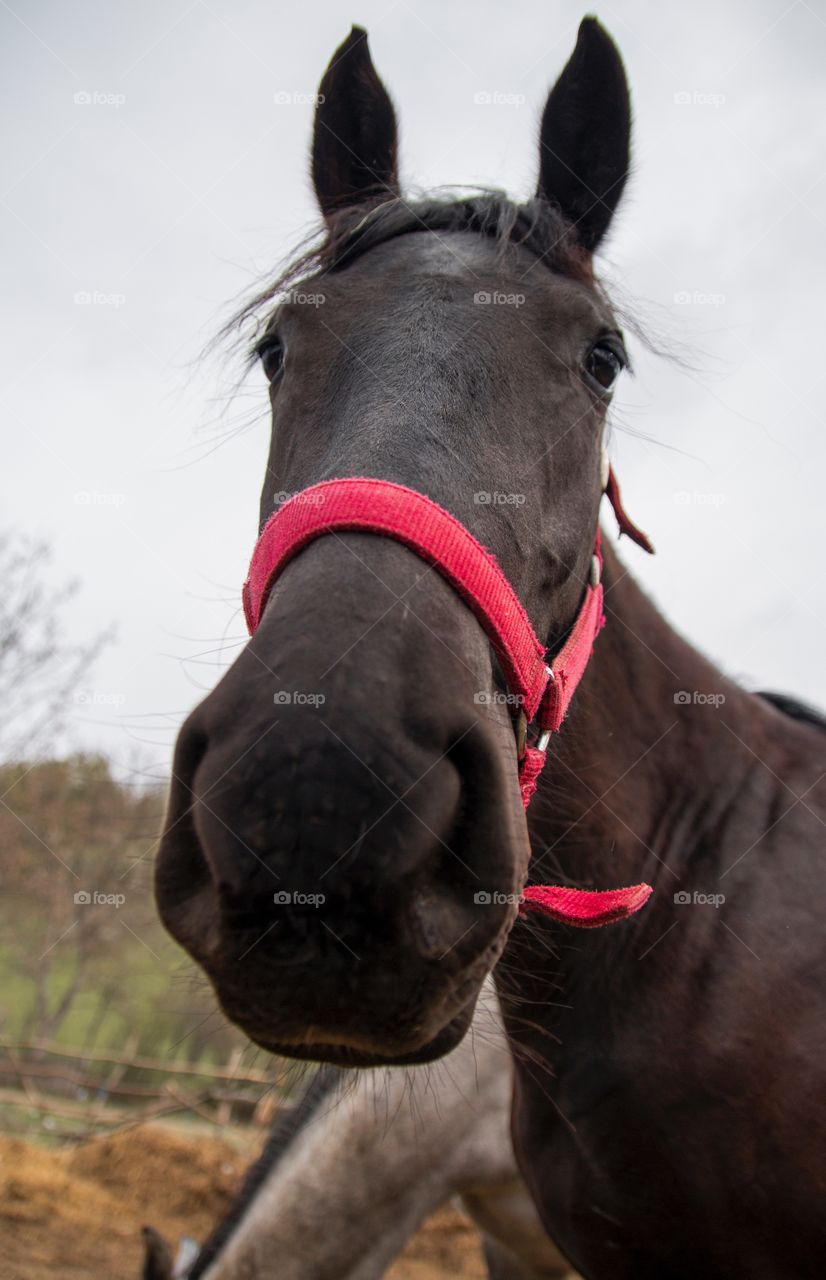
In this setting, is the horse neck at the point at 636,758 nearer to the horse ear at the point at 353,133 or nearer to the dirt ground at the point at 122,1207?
the horse ear at the point at 353,133

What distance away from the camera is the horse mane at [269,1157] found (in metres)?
3.74

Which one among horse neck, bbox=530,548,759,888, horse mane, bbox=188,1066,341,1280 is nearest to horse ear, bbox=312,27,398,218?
horse neck, bbox=530,548,759,888

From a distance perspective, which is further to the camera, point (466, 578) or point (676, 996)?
point (676, 996)

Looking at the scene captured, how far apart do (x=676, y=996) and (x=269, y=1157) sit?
8.32 ft

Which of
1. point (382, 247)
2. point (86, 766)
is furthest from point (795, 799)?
point (86, 766)

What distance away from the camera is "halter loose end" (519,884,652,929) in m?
1.97

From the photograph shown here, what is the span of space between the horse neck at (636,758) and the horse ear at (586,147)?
43.4 inches

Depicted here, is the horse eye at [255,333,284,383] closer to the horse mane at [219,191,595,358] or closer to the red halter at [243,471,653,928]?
the horse mane at [219,191,595,358]

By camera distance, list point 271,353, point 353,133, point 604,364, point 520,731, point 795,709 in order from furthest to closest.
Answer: point 795,709 → point 353,133 → point 271,353 → point 604,364 → point 520,731

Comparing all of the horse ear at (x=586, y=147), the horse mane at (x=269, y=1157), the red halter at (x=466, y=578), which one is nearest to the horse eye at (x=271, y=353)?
the red halter at (x=466, y=578)

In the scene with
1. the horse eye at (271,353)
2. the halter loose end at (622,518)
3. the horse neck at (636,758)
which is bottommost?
the horse neck at (636,758)

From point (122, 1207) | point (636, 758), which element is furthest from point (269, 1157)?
point (122, 1207)

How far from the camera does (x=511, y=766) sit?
166 centimetres

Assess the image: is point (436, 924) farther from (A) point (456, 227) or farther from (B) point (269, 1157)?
(B) point (269, 1157)
